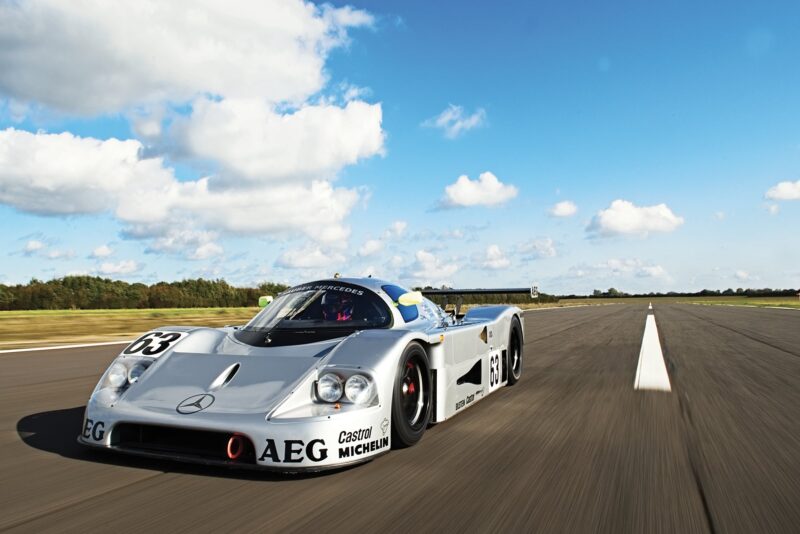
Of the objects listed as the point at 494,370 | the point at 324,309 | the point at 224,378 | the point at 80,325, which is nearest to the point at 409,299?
the point at 324,309

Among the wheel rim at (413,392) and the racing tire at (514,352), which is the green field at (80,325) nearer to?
the racing tire at (514,352)

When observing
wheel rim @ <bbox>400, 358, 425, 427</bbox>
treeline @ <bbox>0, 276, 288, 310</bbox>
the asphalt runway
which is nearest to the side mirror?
wheel rim @ <bbox>400, 358, 425, 427</bbox>

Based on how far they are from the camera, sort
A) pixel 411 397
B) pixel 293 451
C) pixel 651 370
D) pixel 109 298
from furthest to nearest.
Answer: pixel 109 298
pixel 651 370
pixel 411 397
pixel 293 451

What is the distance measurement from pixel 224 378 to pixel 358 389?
2.99ft

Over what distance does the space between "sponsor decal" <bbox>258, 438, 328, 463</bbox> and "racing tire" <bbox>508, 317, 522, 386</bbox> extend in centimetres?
456

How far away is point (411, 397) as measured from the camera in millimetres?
4891

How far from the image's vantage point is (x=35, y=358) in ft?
38.1

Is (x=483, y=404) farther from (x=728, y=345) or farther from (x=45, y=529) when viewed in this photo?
(x=728, y=345)

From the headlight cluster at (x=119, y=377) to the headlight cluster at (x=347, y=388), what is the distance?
1.45m

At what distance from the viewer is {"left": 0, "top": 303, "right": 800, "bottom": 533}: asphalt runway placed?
10.2 feet

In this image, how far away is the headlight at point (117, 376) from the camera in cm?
457

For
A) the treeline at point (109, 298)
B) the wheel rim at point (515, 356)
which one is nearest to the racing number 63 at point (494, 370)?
the wheel rim at point (515, 356)

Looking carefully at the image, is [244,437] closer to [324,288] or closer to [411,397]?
[411,397]

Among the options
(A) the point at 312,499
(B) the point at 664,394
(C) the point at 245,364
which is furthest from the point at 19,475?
(B) the point at 664,394
